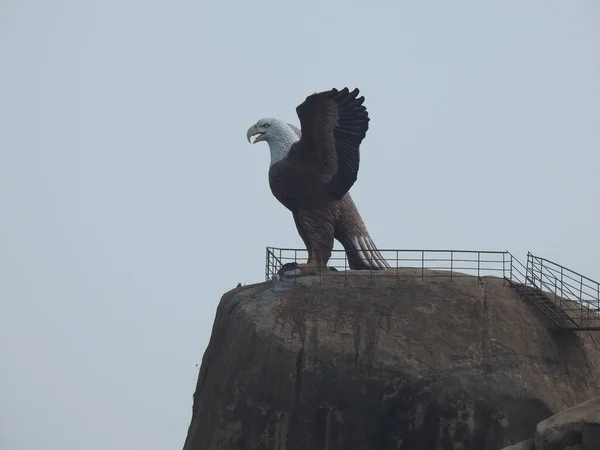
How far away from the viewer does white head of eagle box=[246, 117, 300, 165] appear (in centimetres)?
3475

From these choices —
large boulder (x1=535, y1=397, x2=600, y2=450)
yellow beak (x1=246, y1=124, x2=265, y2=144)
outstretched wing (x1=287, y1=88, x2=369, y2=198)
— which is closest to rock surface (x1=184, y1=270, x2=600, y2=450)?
outstretched wing (x1=287, y1=88, x2=369, y2=198)

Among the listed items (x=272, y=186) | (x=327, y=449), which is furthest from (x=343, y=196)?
(x=327, y=449)

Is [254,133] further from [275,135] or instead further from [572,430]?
[572,430]

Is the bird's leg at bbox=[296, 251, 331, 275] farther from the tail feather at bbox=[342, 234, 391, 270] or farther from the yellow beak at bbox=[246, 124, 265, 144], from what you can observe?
the yellow beak at bbox=[246, 124, 265, 144]

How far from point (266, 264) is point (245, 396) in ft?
14.9

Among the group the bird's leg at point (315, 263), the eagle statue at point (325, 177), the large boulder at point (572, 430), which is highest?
the eagle statue at point (325, 177)

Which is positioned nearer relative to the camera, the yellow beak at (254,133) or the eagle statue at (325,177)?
the eagle statue at (325,177)

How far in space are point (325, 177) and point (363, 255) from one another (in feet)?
7.63

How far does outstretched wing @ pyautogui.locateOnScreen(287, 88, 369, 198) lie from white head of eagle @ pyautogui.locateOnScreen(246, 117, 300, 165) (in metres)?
0.93

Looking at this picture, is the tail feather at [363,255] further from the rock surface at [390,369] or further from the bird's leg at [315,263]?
the rock surface at [390,369]

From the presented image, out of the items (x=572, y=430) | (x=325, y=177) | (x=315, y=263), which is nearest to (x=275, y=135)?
(x=325, y=177)

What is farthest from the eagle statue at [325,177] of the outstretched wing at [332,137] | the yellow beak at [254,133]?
the yellow beak at [254,133]

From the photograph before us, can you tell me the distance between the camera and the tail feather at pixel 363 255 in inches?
1340

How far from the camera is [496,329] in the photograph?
1203 inches
